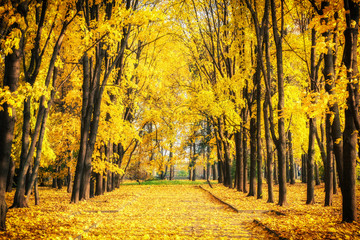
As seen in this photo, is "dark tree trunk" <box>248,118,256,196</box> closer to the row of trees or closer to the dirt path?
the row of trees

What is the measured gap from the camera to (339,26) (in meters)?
8.19

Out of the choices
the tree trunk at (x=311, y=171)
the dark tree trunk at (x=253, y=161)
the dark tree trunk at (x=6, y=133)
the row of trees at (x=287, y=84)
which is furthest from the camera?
the dark tree trunk at (x=253, y=161)

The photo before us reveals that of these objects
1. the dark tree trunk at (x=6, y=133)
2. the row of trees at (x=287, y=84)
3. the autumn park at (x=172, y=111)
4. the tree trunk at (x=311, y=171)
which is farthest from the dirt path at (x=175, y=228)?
the tree trunk at (x=311, y=171)

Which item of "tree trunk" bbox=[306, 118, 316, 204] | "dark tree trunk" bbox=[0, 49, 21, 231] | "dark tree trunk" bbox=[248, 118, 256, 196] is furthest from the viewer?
"dark tree trunk" bbox=[248, 118, 256, 196]

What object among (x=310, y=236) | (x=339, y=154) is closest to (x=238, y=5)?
(x=339, y=154)

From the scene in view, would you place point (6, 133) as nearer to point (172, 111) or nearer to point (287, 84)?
point (287, 84)

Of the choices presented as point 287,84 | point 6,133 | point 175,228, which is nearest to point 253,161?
point 287,84

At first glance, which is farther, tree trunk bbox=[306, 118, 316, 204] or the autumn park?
tree trunk bbox=[306, 118, 316, 204]

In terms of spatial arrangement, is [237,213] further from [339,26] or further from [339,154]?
[339,26]

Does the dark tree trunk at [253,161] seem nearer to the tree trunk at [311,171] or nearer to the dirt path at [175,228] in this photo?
the tree trunk at [311,171]

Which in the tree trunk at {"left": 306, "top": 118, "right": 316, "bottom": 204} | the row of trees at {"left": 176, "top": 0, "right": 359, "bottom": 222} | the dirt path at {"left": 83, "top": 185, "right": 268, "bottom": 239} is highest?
the row of trees at {"left": 176, "top": 0, "right": 359, "bottom": 222}

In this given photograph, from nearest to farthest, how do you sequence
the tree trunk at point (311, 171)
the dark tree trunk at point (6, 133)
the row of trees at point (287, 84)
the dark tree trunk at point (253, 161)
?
the row of trees at point (287, 84) → the dark tree trunk at point (6, 133) → the tree trunk at point (311, 171) → the dark tree trunk at point (253, 161)

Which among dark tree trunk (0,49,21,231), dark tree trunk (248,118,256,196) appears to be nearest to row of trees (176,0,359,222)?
dark tree trunk (248,118,256,196)

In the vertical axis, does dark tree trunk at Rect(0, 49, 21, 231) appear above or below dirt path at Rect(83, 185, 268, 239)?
above
